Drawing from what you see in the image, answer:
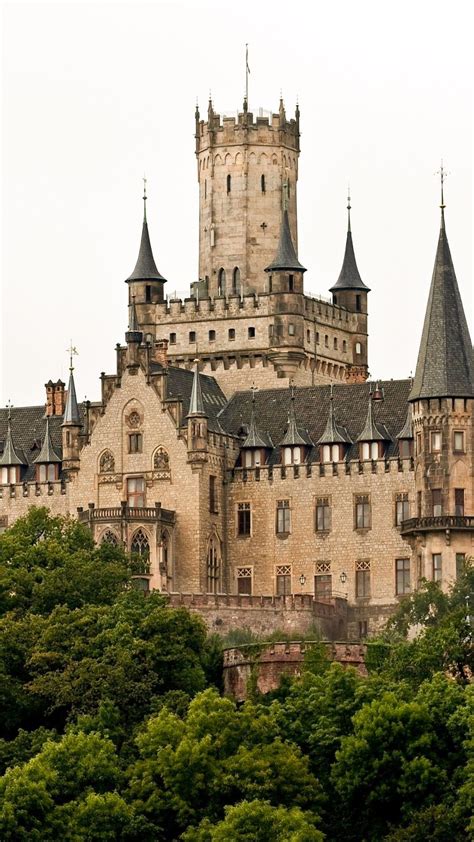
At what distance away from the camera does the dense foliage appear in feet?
547

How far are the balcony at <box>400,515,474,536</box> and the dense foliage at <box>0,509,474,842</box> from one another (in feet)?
39.9

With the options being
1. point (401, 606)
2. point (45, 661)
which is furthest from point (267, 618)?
point (45, 661)

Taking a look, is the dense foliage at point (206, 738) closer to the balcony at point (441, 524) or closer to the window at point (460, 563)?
the window at point (460, 563)

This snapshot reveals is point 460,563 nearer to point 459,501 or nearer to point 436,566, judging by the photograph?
point 436,566

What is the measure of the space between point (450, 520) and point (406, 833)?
33.9 m

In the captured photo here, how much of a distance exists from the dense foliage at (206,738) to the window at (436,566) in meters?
11.0

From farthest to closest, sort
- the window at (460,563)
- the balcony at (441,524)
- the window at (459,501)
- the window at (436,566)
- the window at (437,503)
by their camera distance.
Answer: the window at (437,503), the window at (459,501), the balcony at (441,524), the window at (436,566), the window at (460,563)

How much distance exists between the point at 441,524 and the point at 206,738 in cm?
3123

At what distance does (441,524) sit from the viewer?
19838 centimetres

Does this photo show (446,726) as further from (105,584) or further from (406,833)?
(105,584)

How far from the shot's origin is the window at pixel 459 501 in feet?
653

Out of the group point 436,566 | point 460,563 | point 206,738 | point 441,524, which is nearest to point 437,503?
point 441,524

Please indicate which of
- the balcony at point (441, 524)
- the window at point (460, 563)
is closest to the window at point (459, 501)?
the balcony at point (441, 524)

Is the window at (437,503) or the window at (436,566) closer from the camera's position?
the window at (436,566)
